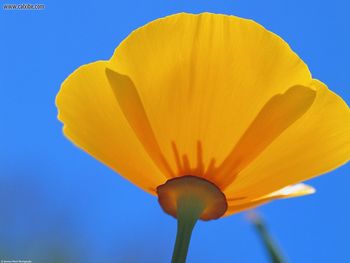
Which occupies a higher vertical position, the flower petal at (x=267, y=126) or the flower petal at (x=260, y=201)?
the flower petal at (x=267, y=126)

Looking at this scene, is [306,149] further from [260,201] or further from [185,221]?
[185,221]

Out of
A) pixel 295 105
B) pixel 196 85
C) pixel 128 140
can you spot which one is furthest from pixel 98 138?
pixel 295 105

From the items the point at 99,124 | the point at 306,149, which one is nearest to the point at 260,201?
the point at 306,149

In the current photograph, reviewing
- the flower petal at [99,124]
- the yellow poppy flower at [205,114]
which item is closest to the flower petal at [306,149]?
the yellow poppy flower at [205,114]

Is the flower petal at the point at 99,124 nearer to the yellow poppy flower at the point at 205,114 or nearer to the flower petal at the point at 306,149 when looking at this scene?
the yellow poppy flower at the point at 205,114

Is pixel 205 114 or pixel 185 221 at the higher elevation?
pixel 205 114
